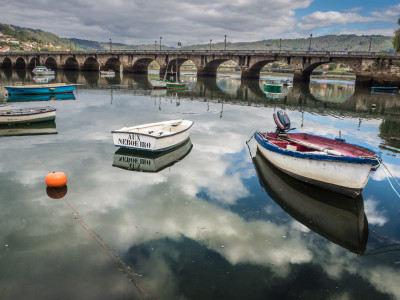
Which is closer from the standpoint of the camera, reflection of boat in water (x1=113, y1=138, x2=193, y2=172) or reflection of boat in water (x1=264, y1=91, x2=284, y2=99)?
reflection of boat in water (x1=113, y1=138, x2=193, y2=172)

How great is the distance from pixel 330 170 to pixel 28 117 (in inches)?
753

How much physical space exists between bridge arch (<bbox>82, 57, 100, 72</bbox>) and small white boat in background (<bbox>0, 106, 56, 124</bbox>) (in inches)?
3370

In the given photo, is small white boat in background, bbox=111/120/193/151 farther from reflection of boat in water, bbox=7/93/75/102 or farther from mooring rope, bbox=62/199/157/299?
reflection of boat in water, bbox=7/93/75/102

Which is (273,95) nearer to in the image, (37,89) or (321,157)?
(37,89)

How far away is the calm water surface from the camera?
620 cm

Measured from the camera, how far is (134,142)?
46.2 ft

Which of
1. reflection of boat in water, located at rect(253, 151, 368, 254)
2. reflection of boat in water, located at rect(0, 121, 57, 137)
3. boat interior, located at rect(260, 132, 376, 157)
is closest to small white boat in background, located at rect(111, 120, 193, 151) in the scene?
boat interior, located at rect(260, 132, 376, 157)

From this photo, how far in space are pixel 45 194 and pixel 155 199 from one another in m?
3.95

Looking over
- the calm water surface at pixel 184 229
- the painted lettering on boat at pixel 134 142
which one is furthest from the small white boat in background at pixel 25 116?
the painted lettering on boat at pixel 134 142

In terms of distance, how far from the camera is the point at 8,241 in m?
7.42

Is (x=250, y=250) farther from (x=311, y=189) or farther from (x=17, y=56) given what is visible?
(x=17, y=56)

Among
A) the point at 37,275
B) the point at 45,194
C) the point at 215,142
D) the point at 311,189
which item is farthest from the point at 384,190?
the point at 45,194

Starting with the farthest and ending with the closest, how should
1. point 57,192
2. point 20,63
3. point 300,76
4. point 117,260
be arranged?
point 20,63 → point 300,76 → point 57,192 → point 117,260

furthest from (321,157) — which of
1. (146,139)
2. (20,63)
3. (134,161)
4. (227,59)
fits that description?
(20,63)
